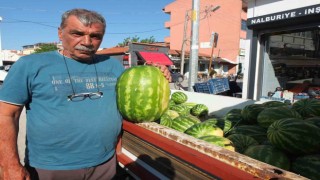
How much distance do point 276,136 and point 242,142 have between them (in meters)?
0.34

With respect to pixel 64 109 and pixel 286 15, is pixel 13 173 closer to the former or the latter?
pixel 64 109

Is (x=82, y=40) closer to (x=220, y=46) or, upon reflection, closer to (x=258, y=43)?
(x=258, y=43)

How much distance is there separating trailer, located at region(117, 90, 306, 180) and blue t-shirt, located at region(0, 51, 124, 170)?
1.17 ft

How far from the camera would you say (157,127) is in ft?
7.57

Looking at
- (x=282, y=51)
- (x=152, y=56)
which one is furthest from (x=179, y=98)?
(x=152, y=56)

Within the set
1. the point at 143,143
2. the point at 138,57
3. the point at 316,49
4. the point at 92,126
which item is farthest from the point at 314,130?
the point at 138,57

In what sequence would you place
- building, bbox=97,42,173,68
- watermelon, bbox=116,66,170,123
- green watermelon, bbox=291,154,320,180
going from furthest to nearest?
building, bbox=97,42,173,68, watermelon, bbox=116,66,170,123, green watermelon, bbox=291,154,320,180

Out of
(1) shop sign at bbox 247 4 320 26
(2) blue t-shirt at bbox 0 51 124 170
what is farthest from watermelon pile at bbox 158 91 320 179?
(1) shop sign at bbox 247 4 320 26

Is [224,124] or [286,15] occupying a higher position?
[286,15]

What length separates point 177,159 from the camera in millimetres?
2010

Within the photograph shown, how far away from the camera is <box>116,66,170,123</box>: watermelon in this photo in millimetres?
2320

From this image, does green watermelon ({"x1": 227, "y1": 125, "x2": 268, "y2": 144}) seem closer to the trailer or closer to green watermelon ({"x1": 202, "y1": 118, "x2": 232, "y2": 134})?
green watermelon ({"x1": 202, "y1": 118, "x2": 232, "y2": 134})

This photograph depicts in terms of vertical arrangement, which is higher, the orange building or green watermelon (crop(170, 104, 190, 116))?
the orange building

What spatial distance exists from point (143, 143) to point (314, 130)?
1399 millimetres
